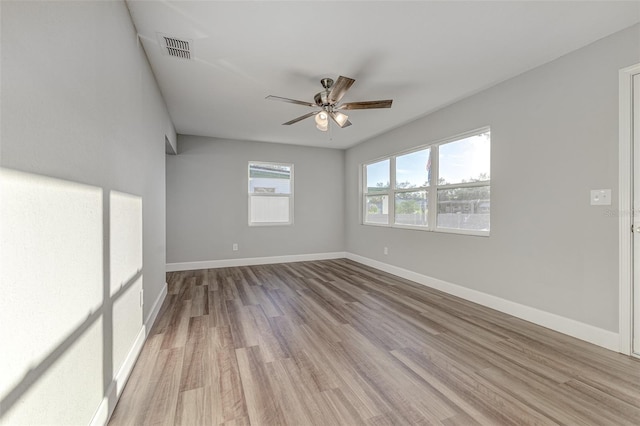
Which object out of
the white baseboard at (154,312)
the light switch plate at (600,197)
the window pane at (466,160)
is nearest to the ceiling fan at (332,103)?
the window pane at (466,160)

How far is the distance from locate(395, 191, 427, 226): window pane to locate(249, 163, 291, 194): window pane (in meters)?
2.44

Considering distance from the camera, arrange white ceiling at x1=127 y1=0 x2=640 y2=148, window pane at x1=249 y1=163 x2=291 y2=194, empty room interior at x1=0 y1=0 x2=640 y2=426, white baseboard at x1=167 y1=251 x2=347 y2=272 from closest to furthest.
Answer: empty room interior at x1=0 y1=0 x2=640 y2=426 → white ceiling at x1=127 y1=0 x2=640 y2=148 → white baseboard at x1=167 y1=251 x2=347 y2=272 → window pane at x1=249 y1=163 x2=291 y2=194

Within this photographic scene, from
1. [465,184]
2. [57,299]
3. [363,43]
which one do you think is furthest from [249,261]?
[57,299]

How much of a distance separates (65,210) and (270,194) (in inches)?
183

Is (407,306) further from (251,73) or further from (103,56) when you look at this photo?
(103,56)

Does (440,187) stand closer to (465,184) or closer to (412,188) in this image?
(465,184)

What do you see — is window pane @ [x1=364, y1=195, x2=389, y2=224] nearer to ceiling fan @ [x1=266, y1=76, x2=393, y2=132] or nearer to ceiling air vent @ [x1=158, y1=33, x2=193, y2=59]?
ceiling fan @ [x1=266, y1=76, x2=393, y2=132]

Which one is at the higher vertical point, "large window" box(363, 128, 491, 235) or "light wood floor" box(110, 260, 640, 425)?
"large window" box(363, 128, 491, 235)

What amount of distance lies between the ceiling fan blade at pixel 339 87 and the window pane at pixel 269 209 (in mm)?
3234

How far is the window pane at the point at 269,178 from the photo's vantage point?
5.56m

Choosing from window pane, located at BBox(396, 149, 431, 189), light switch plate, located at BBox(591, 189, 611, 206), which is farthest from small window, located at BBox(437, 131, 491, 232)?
light switch plate, located at BBox(591, 189, 611, 206)

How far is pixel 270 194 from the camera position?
224 inches

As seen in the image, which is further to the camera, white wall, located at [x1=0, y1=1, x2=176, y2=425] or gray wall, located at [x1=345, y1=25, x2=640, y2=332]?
gray wall, located at [x1=345, y1=25, x2=640, y2=332]

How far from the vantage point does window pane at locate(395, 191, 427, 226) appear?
13.6ft
